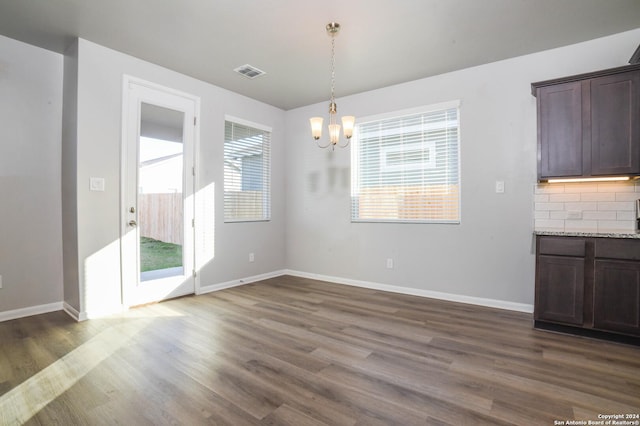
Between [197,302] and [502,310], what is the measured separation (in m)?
3.47

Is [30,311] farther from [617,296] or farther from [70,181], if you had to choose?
[617,296]

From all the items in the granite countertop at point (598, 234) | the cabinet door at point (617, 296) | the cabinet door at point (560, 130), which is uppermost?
the cabinet door at point (560, 130)

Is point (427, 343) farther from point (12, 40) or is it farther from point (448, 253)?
point (12, 40)

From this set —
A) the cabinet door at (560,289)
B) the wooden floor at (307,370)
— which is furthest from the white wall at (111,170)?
the cabinet door at (560,289)

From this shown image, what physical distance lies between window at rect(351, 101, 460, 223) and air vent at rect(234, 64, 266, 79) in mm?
1554

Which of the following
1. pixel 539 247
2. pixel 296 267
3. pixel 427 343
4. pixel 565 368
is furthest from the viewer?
pixel 296 267

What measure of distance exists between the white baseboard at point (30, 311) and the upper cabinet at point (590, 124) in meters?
5.18

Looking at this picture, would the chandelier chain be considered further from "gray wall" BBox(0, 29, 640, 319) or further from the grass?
the grass

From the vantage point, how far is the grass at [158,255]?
3664 mm

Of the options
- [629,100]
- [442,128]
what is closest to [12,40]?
[442,128]

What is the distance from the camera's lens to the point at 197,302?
→ 3.84 m

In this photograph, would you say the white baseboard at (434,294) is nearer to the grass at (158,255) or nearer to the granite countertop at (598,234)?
the granite countertop at (598,234)

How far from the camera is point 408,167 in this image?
4.23 metres

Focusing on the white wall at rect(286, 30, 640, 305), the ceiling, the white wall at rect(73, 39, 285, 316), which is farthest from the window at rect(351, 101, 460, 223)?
the white wall at rect(73, 39, 285, 316)
